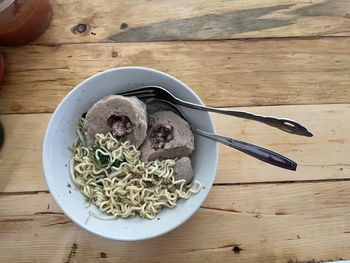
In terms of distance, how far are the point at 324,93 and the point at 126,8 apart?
1.58 feet

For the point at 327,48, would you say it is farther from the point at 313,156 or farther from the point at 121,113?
the point at 121,113

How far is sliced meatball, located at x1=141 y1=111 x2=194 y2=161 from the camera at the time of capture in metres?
1.03

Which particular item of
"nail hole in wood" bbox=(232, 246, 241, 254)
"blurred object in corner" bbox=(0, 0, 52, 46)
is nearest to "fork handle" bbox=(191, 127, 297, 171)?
"nail hole in wood" bbox=(232, 246, 241, 254)

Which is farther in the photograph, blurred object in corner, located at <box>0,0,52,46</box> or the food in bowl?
blurred object in corner, located at <box>0,0,52,46</box>

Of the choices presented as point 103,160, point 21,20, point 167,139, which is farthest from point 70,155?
point 21,20

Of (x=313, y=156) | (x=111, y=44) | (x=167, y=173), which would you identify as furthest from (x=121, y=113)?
(x=313, y=156)

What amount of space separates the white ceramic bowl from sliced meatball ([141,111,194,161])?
3 cm

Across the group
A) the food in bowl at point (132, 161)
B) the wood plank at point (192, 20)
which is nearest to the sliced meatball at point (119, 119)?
the food in bowl at point (132, 161)

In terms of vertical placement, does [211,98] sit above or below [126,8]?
below

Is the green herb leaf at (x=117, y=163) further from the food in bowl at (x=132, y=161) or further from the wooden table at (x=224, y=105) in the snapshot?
the wooden table at (x=224, y=105)

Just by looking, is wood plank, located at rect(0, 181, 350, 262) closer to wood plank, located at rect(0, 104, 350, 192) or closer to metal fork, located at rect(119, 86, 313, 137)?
wood plank, located at rect(0, 104, 350, 192)

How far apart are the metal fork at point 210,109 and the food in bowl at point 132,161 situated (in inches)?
0.9

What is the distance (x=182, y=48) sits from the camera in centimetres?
122

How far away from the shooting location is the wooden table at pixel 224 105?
1.12 meters
